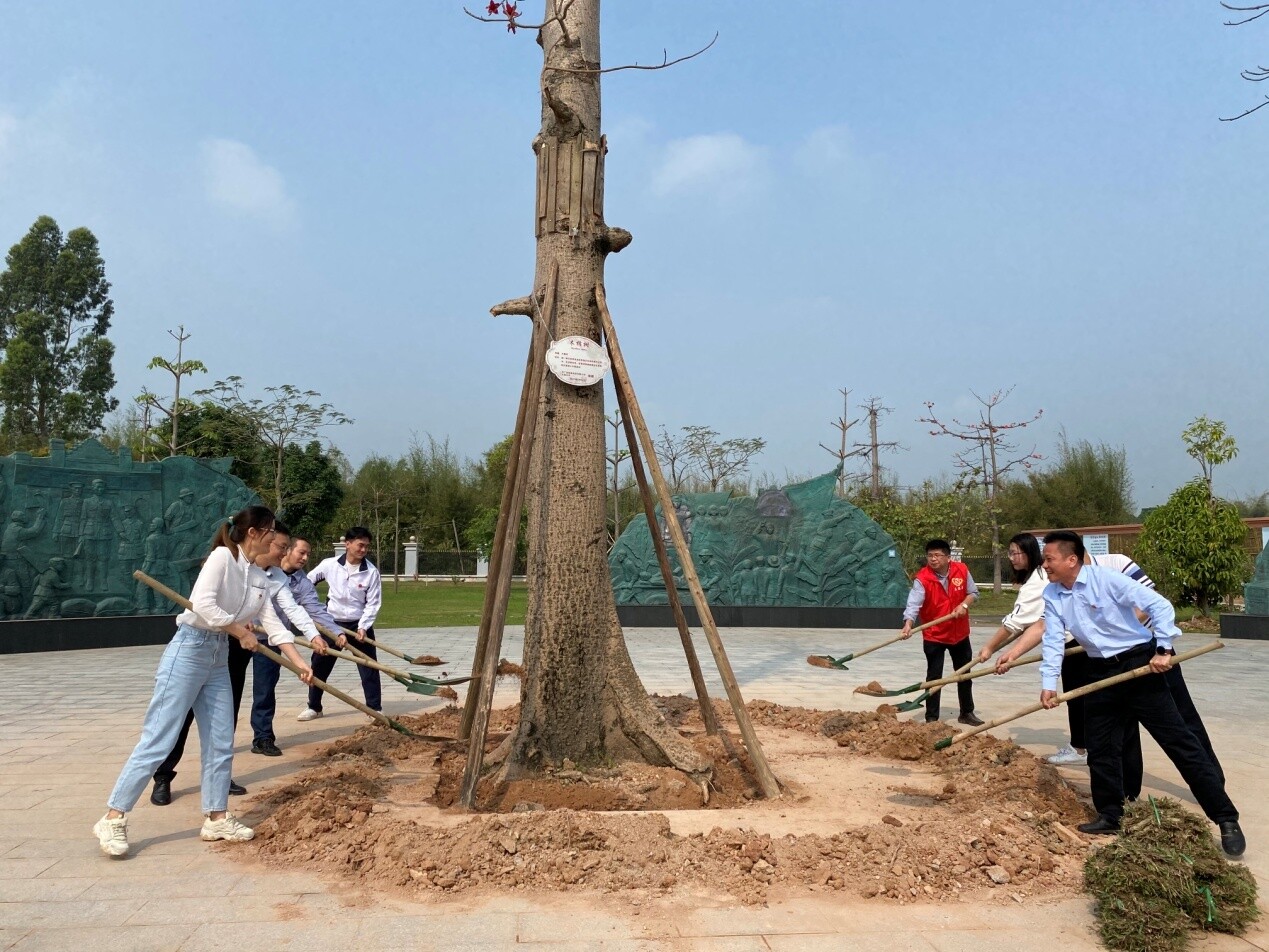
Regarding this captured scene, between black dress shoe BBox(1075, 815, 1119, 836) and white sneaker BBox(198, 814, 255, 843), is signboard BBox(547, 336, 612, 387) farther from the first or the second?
black dress shoe BBox(1075, 815, 1119, 836)

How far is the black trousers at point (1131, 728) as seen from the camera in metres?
3.98

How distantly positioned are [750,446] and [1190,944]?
28.6 m

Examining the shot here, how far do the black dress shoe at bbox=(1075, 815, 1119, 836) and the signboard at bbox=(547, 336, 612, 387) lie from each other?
3.46m

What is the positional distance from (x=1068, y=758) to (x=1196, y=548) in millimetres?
13636

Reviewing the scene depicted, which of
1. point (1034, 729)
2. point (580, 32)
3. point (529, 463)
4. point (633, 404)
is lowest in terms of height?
point (1034, 729)

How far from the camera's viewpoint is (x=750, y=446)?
31375 mm

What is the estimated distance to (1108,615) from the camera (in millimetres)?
4262

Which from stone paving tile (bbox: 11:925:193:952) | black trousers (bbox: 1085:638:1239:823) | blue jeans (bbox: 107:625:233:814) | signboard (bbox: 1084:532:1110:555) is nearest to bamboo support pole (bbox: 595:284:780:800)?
black trousers (bbox: 1085:638:1239:823)

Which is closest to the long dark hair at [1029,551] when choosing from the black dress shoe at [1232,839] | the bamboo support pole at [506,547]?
the black dress shoe at [1232,839]

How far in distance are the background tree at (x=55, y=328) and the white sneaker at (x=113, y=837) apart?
1310 inches

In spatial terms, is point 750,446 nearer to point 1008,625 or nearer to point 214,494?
point 214,494

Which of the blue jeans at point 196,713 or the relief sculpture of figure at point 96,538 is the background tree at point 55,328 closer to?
the relief sculpture of figure at point 96,538

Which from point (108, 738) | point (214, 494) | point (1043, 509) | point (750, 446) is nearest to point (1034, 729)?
point (108, 738)

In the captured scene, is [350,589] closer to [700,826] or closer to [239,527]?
[239,527]
